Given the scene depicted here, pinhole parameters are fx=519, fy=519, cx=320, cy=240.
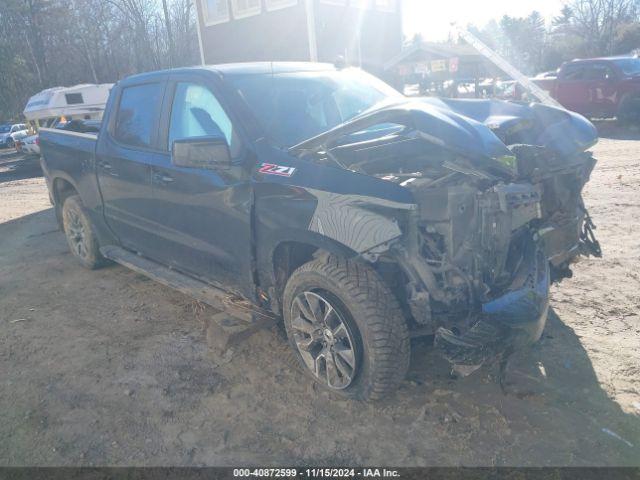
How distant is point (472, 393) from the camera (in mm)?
3139

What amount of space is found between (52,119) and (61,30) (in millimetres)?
21191

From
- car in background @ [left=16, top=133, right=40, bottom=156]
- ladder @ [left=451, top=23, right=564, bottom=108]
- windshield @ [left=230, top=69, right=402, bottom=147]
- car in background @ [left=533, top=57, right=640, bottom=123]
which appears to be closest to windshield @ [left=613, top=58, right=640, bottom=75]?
car in background @ [left=533, top=57, right=640, bottom=123]

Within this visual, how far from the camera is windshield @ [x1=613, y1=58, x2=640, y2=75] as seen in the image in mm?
13801

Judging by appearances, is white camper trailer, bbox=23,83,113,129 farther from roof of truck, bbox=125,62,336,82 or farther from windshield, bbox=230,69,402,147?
windshield, bbox=230,69,402,147

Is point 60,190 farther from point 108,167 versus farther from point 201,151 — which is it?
point 201,151

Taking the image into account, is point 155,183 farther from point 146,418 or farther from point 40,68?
point 40,68

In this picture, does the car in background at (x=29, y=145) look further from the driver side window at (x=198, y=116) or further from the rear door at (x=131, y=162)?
the driver side window at (x=198, y=116)

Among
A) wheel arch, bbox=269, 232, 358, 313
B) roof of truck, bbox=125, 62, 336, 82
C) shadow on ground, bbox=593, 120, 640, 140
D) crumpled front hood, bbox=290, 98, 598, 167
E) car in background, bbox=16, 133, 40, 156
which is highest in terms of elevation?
roof of truck, bbox=125, 62, 336, 82

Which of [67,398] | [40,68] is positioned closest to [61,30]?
[40,68]

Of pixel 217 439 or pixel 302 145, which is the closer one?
pixel 217 439

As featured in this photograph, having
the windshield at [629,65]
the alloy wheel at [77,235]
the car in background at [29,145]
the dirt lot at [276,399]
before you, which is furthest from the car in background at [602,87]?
the car in background at [29,145]

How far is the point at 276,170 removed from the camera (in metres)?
3.12

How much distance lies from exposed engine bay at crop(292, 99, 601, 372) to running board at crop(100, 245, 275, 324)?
107 cm

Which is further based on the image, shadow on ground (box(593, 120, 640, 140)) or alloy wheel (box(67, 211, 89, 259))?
shadow on ground (box(593, 120, 640, 140))
